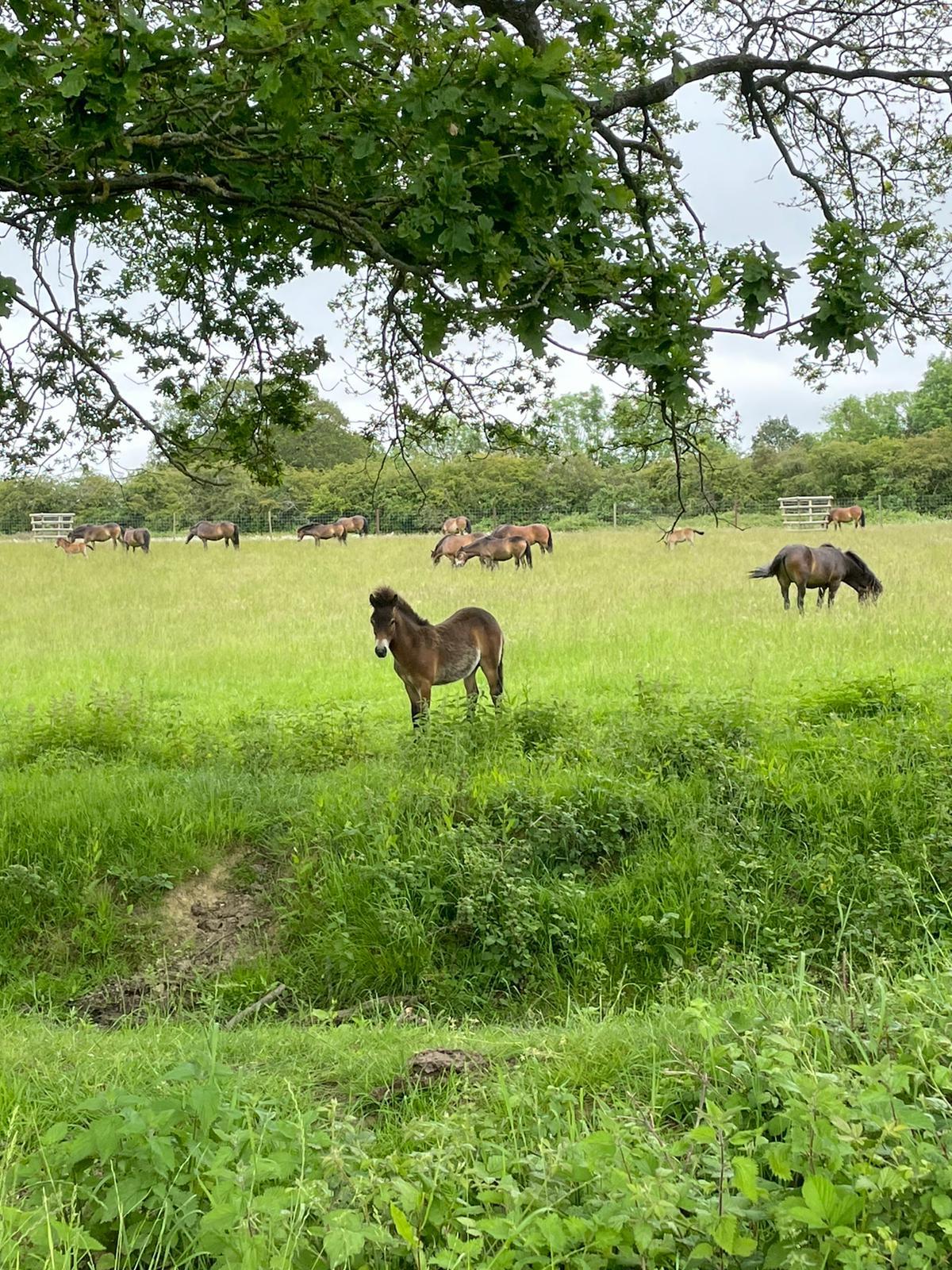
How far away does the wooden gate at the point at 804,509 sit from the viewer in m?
45.0

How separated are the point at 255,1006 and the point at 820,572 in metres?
13.6

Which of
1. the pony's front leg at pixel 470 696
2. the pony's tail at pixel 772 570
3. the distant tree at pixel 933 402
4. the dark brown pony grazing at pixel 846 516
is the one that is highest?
the distant tree at pixel 933 402

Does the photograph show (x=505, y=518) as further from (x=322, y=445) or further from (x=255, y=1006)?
(x=255, y=1006)

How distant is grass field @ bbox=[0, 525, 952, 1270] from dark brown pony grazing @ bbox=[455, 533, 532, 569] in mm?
10754

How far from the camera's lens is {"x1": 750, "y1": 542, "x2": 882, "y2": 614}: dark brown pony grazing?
16.2m

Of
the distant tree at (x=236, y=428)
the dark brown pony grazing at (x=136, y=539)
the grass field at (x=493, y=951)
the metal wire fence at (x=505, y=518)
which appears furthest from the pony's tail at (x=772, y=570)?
the dark brown pony grazing at (x=136, y=539)

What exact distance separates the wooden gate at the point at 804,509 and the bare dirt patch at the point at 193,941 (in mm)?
41356

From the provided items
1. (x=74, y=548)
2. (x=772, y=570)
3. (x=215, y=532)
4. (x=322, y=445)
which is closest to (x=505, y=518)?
(x=322, y=445)

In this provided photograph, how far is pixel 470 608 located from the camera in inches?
390

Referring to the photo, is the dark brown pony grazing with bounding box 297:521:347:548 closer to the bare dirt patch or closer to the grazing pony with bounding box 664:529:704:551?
the grazing pony with bounding box 664:529:704:551

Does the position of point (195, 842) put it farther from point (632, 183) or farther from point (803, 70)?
point (803, 70)

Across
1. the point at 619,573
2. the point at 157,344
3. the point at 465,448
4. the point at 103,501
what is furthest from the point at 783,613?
the point at 103,501

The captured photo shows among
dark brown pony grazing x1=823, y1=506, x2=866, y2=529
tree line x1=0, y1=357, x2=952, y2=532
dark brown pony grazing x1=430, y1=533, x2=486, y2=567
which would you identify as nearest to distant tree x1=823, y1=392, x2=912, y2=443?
tree line x1=0, y1=357, x2=952, y2=532

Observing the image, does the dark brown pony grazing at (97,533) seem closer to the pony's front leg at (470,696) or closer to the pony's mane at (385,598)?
the pony's front leg at (470,696)
